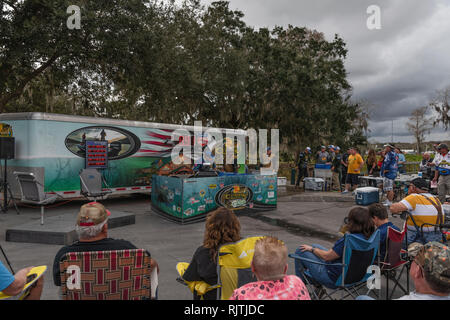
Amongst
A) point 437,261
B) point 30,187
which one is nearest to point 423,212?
point 437,261

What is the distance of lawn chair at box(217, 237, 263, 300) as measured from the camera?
2.90 metres

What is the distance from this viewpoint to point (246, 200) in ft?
31.8

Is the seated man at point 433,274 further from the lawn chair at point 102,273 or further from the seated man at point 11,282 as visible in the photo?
the seated man at point 11,282

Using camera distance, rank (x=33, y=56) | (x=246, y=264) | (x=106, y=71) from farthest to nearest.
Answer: (x=106, y=71), (x=33, y=56), (x=246, y=264)

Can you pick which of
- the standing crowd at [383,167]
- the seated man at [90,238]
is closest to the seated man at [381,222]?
the seated man at [90,238]

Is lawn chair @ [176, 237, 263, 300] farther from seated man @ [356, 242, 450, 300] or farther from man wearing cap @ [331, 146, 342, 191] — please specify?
man wearing cap @ [331, 146, 342, 191]

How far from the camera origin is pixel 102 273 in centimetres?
252

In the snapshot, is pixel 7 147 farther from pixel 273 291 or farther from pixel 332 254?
pixel 273 291

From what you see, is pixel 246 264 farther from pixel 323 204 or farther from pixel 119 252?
pixel 323 204

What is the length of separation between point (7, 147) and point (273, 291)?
9.87 metres

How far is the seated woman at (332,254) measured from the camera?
3.53 metres

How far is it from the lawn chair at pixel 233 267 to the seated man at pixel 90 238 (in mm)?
597

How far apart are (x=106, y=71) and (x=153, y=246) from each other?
39.5 ft
